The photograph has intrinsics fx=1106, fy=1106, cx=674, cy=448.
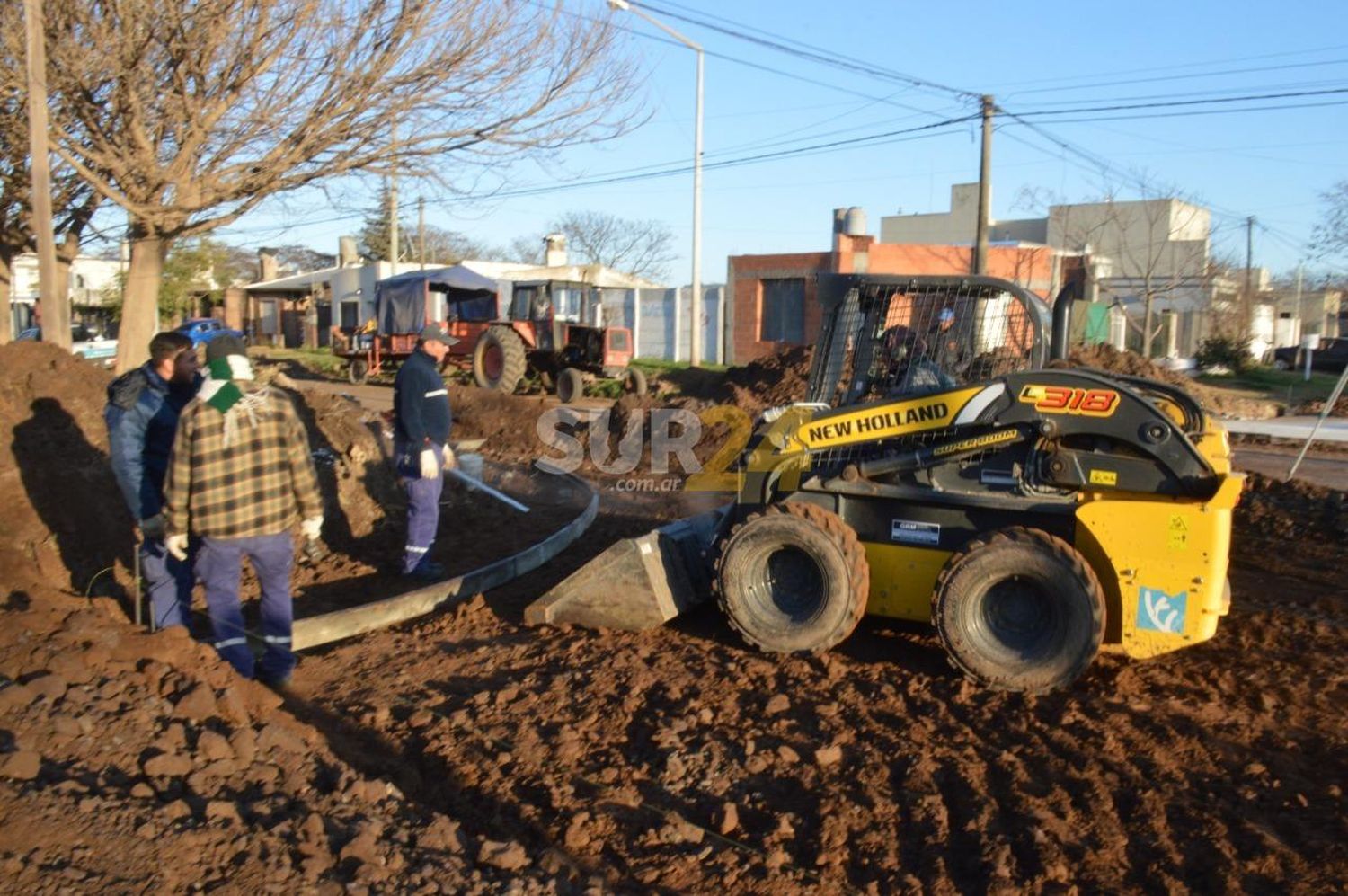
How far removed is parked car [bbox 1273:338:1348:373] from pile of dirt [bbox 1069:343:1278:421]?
12.6 m

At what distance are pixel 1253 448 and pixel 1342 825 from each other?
46.1 feet

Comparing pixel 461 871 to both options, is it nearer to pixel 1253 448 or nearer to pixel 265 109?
pixel 265 109

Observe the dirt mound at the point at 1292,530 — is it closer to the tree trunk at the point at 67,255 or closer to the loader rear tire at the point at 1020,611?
the loader rear tire at the point at 1020,611

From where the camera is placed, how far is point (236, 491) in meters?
5.31

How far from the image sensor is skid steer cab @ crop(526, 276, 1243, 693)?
554 centimetres

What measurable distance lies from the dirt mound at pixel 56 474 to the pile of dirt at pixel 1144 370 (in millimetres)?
12409

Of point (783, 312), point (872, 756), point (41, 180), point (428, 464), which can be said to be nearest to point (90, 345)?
point (41, 180)

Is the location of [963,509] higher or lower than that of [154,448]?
lower

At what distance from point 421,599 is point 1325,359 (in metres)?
33.4

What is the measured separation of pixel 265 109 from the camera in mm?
11094

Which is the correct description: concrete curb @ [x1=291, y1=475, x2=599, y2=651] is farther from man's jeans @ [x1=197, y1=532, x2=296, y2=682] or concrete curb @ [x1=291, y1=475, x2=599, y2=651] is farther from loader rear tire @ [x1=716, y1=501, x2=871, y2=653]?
loader rear tire @ [x1=716, y1=501, x2=871, y2=653]

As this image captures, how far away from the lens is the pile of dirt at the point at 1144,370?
692 inches

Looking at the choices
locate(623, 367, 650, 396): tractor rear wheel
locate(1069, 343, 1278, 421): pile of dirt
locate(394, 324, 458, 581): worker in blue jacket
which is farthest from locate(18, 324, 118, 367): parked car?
locate(1069, 343, 1278, 421): pile of dirt

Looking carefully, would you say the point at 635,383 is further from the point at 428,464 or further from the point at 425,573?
the point at 428,464
